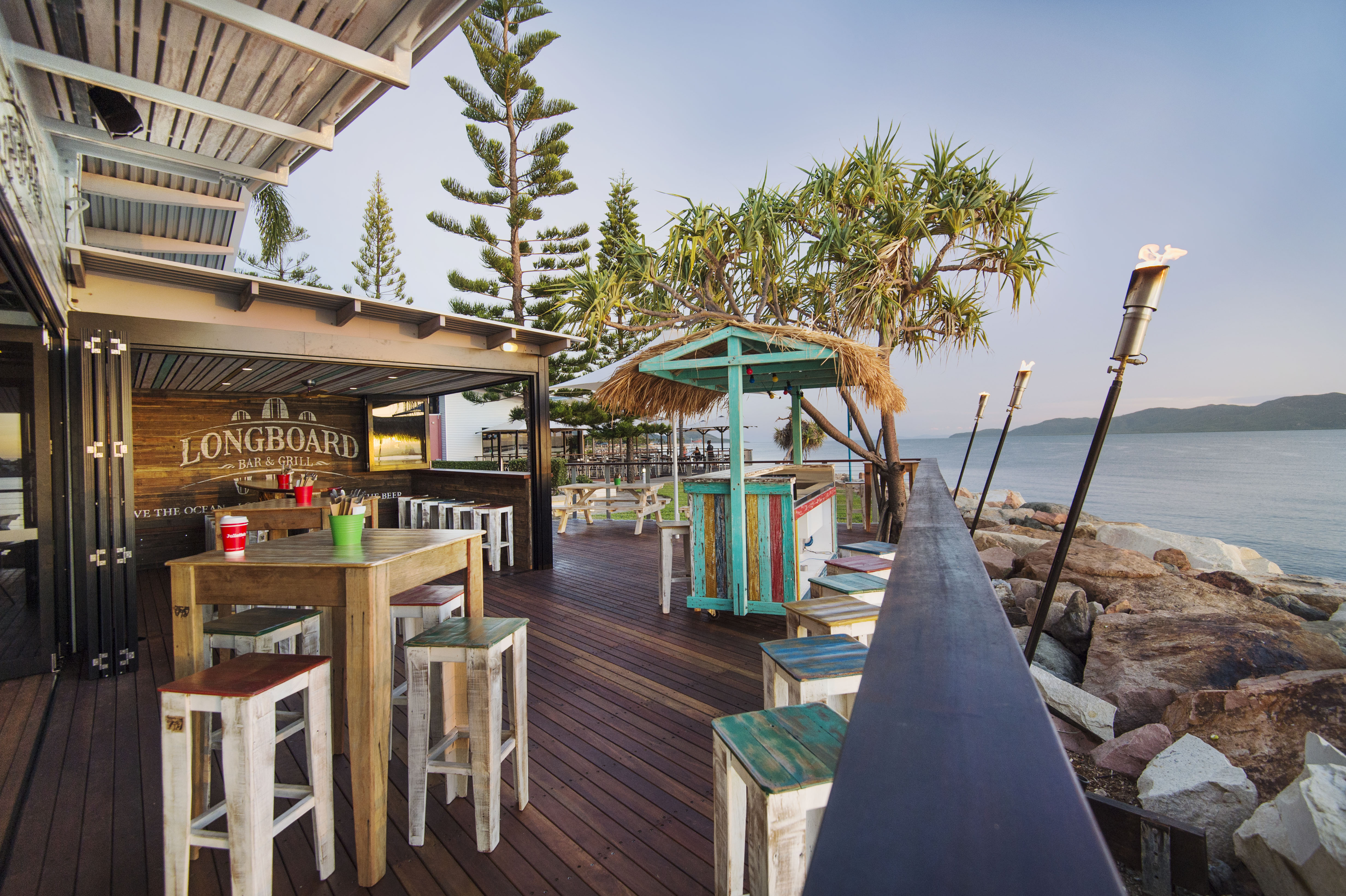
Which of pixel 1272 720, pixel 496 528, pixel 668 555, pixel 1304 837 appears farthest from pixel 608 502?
pixel 1304 837

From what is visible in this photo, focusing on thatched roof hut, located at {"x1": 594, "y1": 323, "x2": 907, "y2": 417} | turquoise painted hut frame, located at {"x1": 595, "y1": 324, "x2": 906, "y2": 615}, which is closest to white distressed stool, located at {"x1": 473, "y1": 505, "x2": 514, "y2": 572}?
thatched roof hut, located at {"x1": 594, "y1": 323, "x2": 907, "y2": 417}

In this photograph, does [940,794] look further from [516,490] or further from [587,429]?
[587,429]

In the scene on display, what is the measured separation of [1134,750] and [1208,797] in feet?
1.43

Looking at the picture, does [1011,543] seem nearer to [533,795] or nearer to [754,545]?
[754,545]

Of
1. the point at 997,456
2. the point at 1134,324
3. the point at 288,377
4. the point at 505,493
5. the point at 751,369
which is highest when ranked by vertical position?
the point at 288,377

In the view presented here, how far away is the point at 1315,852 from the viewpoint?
160 centimetres

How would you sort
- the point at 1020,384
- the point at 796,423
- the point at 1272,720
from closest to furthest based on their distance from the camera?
the point at 1272,720 < the point at 1020,384 < the point at 796,423

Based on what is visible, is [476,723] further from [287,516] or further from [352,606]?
[287,516]

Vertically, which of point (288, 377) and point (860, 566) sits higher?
point (288, 377)

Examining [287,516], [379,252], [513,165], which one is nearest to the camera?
[287,516]

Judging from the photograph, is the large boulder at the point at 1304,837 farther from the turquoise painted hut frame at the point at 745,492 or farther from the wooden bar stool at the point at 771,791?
the turquoise painted hut frame at the point at 745,492

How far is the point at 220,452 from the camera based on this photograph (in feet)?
24.1

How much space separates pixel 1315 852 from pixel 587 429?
1571cm

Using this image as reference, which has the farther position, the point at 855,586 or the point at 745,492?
the point at 745,492
